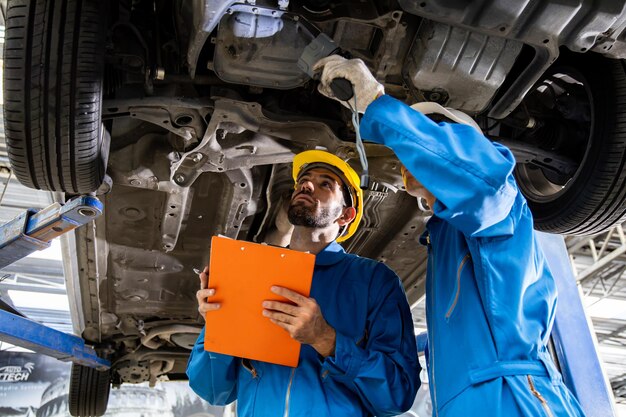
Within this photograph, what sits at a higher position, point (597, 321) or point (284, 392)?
point (284, 392)

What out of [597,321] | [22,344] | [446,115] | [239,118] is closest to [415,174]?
[446,115]

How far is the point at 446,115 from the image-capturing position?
6.42ft

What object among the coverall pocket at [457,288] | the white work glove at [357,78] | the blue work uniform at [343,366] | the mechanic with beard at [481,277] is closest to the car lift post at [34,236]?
the blue work uniform at [343,366]

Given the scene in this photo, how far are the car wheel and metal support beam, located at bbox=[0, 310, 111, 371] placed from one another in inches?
106

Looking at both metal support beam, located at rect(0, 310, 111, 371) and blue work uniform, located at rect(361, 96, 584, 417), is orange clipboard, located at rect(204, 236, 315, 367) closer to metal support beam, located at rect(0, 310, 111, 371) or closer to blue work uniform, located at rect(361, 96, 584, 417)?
blue work uniform, located at rect(361, 96, 584, 417)

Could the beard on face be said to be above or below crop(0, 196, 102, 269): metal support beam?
above

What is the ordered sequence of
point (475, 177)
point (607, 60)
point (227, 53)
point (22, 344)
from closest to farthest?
point (475, 177)
point (227, 53)
point (607, 60)
point (22, 344)

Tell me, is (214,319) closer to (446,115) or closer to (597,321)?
(446,115)

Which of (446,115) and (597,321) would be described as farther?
(597,321)

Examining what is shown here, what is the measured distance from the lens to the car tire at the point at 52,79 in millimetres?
2057

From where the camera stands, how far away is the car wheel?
259 cm

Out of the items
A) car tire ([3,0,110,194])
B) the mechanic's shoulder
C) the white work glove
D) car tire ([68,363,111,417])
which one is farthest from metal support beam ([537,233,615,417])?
car tire ([68,363,111,417])

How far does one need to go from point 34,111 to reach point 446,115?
4.57ft

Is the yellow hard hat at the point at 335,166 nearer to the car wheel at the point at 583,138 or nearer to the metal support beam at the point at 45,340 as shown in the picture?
the car wheel at the point at 583,138
